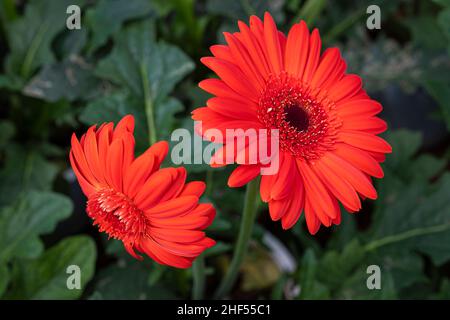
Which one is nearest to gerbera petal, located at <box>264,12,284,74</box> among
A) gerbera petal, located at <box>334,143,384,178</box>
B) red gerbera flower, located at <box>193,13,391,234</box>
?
red gerbera flower, located at <box>193,13,391,234</box>

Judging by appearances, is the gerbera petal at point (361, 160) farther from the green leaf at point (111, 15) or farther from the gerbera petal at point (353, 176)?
the green leaf at point (111, 15)

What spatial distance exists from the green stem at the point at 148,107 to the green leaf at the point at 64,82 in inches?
7.0

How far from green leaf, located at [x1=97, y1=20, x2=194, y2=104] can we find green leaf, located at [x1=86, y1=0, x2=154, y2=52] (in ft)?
0.34

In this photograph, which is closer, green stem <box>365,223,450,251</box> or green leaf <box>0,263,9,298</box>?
green leaf <box>0,263,9,298</box>

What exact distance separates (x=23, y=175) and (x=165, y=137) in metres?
0.36

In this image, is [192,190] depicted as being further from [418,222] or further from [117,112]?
[418,222]

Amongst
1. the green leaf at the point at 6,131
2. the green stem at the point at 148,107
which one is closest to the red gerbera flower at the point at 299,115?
the green stem at the point at 148,107

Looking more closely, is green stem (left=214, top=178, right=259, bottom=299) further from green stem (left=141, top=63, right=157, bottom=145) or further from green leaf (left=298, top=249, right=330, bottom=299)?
green stem (left=141, top=63, right=157, bottom=145)

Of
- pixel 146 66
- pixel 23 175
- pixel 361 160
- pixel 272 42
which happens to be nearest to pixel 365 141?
pixel 361 160

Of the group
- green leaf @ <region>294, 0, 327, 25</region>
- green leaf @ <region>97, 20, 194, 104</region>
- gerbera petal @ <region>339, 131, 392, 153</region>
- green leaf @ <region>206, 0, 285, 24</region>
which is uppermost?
green leaf @ <region>206, 0, 285, 24</region>

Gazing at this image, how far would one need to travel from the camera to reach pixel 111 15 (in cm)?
97

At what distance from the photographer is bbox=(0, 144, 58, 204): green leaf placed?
0.96 meters

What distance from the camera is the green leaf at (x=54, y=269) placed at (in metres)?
0.77

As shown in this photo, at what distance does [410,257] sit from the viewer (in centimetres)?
89
